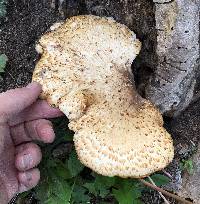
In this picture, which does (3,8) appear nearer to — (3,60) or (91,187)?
→ (3,60)

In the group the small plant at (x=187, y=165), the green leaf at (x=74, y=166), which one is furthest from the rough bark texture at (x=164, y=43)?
the green leaf at (x=74, y=166)

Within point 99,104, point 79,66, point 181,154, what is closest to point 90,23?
point 79,66

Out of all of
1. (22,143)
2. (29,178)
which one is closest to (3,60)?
(22,143)

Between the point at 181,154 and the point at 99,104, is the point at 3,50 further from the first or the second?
the point at 181,154

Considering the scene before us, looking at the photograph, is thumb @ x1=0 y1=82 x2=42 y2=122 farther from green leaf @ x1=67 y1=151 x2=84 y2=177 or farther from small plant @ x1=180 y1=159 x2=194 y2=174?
small plant @ x1=180 y1=159 x2=194 y2=174

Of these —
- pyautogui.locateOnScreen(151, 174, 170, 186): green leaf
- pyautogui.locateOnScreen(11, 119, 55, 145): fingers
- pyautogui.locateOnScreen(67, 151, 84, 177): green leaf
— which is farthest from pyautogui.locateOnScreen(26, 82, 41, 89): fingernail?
pyautogui.locateOnScreen(151, 174, 170, 186): green leaf

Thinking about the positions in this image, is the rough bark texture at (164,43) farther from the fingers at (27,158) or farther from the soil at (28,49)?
the fingers at (27,158)
